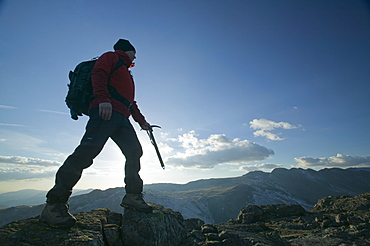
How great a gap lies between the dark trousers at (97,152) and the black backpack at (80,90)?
1.21 feet

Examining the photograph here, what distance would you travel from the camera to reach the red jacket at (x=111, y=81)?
419 centimetres

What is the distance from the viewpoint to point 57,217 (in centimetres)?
368

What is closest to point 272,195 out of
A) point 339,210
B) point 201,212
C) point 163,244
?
point 201,212

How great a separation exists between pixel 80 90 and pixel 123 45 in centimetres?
197

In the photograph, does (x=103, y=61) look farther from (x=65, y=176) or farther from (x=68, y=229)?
(x=68, y=229)

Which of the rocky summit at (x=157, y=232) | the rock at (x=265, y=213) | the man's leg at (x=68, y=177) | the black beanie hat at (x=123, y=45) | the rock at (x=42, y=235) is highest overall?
the black beanie hat at (x=123, y=45)

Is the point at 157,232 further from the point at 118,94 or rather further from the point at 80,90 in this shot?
the point at 80,90

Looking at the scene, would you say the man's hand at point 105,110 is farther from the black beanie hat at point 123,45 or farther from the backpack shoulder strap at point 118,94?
the black beanie hat at point 123,45

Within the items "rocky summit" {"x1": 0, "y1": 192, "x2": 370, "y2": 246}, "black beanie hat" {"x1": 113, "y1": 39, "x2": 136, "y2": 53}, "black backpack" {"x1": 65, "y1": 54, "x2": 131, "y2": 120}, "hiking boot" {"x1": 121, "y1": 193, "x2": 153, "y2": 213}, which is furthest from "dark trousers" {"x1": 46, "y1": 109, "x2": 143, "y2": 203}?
"black beanie hat" {"x1": 113, "y1": 39, "x2": 136, "y2": 53}

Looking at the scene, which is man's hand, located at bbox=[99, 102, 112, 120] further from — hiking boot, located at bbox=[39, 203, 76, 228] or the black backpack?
hiking boot, located at bbox=[39, 203, 76, 228]

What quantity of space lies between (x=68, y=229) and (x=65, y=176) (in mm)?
1036

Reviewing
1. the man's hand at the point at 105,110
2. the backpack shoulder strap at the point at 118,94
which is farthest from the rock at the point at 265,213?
the man's hand at the point at 105,110

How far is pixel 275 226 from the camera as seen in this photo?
1055cm

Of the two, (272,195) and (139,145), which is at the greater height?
(139,145)
